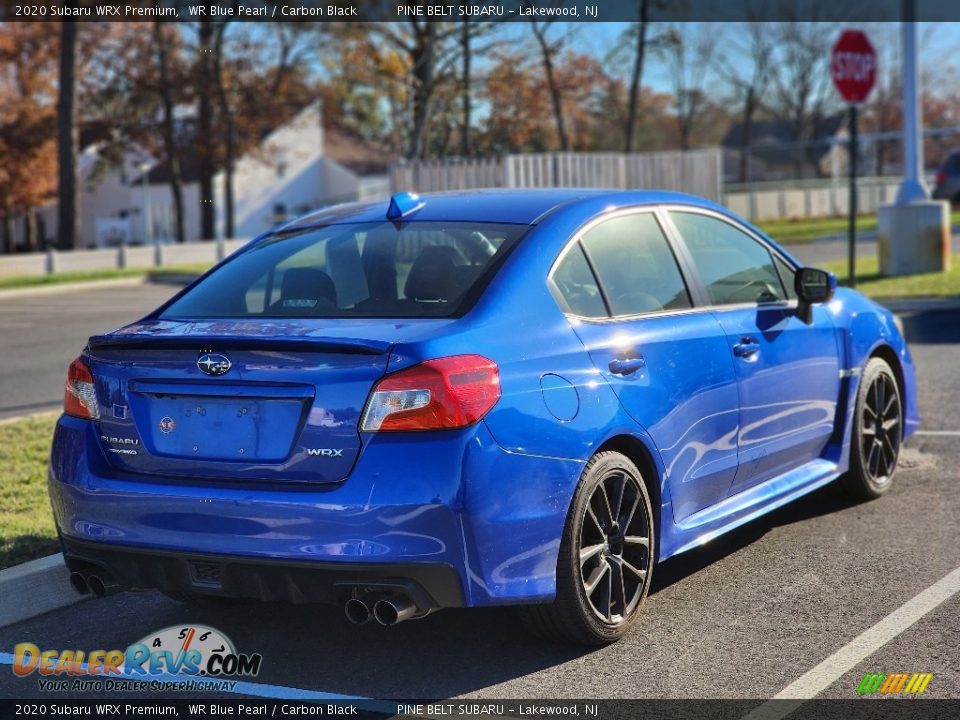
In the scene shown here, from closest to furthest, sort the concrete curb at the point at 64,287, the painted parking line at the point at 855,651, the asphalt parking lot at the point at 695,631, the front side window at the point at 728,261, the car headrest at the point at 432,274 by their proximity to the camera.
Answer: the painted parking line at the point at 855,651 < the asphalt parking lot at the point at 695,631 < the car headrest at the point at 432,274 < the front side window at the point at 728,261 < the concrete curb at the point at 64,287

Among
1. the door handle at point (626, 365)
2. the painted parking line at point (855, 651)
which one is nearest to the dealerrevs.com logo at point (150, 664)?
the door handle at point (626, 365)

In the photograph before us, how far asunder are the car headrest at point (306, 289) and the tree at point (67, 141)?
33109 mm

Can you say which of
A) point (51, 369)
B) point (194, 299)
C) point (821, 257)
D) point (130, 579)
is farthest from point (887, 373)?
point (821, 257)

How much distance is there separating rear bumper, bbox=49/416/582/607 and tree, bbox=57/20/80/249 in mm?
33874

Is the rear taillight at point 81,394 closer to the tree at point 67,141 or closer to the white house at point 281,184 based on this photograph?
the tree at point 67,141

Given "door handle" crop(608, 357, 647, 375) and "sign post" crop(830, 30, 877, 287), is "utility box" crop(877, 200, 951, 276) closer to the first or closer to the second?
"sign post" crop(830, 30, 877, 287)

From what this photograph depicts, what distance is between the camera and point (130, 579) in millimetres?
4484

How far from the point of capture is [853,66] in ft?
57.5

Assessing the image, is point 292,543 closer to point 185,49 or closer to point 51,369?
point 51,369

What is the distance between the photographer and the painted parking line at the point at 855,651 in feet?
13.3

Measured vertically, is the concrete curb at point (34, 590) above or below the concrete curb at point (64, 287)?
below

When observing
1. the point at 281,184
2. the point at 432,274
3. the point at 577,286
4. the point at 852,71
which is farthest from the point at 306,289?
the point at 281,184

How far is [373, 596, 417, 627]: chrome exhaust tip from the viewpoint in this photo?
4.10 metres

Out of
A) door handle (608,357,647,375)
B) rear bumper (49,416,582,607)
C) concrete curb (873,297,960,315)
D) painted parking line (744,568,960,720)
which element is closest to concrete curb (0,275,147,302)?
concrete curb (873,297,960,315)
